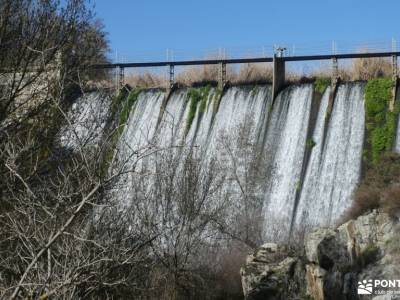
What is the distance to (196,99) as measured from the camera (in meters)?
31.7

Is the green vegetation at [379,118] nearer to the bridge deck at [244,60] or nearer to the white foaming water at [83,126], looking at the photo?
the bridge deck at [244,60]

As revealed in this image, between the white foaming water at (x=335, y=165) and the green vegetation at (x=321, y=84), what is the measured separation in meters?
0.86

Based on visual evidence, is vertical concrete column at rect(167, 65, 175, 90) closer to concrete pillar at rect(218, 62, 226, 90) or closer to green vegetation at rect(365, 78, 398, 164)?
concrete pillar at rect(218, 62, 226, 90)

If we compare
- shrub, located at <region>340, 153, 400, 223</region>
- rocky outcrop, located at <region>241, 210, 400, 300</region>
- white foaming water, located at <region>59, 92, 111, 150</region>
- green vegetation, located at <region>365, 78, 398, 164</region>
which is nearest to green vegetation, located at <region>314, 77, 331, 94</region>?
green vegetation, located at <region>365, 78, 398, 164</region>

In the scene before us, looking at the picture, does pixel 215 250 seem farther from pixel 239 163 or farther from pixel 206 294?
A: pixel 239 163

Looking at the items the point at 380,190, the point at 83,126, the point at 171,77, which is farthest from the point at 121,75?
the point at 83,126

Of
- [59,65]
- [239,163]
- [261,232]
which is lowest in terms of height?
[261,232]

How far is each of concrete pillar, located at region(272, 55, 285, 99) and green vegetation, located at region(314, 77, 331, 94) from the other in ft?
4.96

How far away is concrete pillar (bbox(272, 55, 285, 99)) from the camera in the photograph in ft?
97.9

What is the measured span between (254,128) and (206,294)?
1136cm

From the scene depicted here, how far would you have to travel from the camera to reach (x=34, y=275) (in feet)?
27.5

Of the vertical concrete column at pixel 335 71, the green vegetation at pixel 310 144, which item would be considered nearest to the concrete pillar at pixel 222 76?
the vertical concrete column at pixel 335 71

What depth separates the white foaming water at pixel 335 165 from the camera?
84.2 feet

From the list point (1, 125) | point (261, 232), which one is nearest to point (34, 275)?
point (1, 125)
